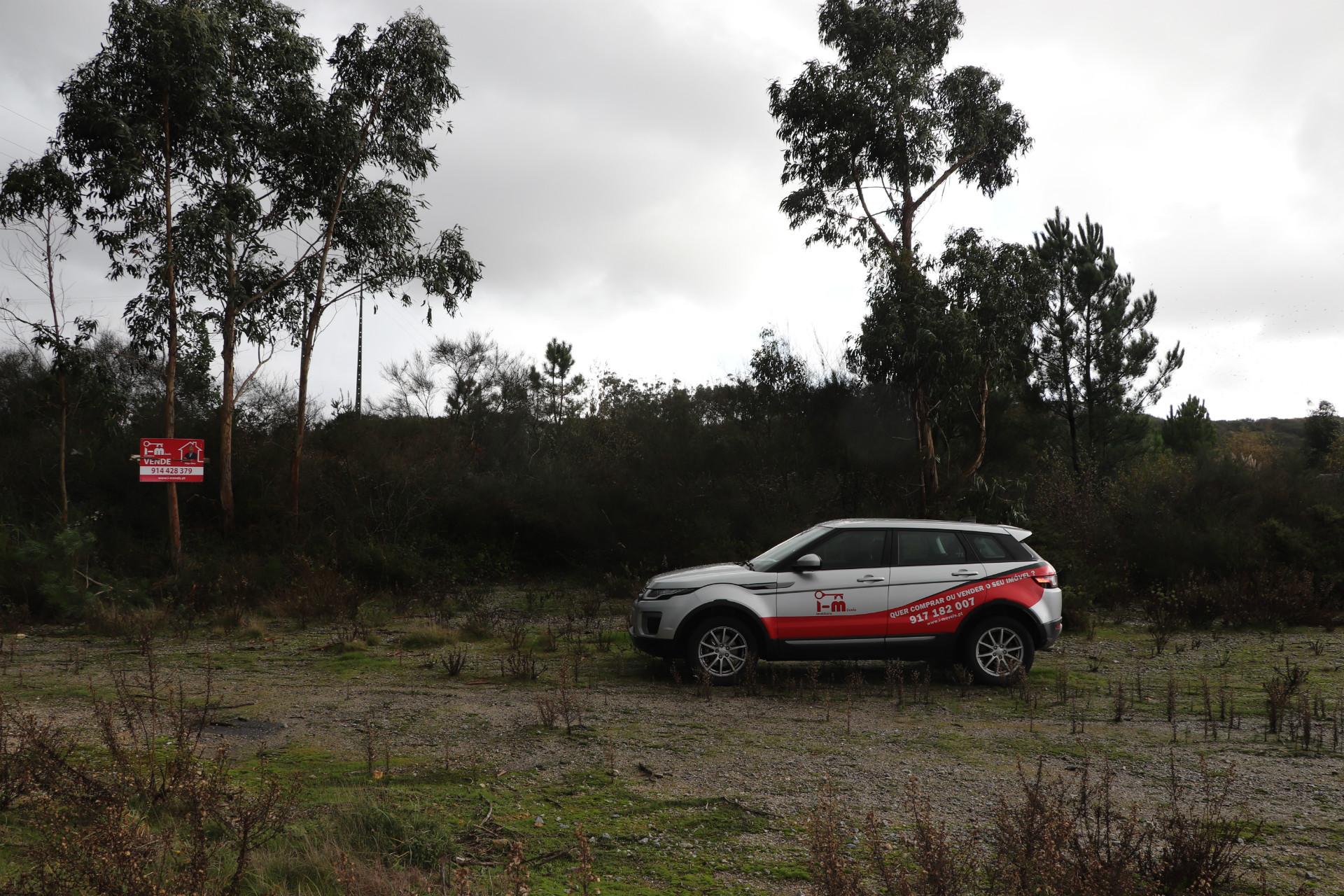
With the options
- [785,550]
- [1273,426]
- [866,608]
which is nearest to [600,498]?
[785,550]

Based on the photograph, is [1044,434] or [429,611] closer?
[429,611]

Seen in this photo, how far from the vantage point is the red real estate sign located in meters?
18.8

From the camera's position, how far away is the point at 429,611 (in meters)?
16.0

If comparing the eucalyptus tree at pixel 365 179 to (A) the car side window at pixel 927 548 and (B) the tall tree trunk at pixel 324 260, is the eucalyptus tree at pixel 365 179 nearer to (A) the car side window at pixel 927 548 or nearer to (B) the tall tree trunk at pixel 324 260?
(B) the tall tree trunk at pixel 324 260

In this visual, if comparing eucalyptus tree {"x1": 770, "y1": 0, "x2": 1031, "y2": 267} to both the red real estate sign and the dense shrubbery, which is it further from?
the red real estate sign

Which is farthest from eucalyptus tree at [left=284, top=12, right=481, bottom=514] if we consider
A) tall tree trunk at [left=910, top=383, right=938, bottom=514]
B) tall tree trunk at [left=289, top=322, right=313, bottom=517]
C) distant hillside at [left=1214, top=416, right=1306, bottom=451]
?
distant hillside at [left=1214, top=416, right=1306, bottom=451]

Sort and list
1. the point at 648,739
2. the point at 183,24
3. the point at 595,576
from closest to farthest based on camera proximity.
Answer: the point at 648,739
the point at 183,24
the point at 595,576

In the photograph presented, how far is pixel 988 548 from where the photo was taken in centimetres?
916

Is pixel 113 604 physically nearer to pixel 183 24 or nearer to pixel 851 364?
pixel 183 24

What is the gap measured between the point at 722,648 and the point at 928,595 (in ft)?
7.02

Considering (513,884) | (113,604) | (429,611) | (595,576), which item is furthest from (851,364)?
(513,884)

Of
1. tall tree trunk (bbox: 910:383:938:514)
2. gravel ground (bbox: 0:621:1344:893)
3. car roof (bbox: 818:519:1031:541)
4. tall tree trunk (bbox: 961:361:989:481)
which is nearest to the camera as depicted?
gravel ground (bbox: 0:621:1344:893)

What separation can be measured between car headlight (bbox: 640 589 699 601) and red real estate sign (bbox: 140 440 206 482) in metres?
13.8

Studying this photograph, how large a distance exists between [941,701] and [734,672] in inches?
77.6
